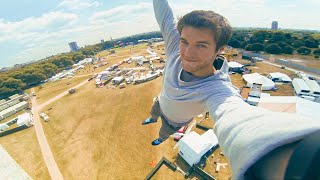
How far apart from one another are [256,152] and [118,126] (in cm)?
2403

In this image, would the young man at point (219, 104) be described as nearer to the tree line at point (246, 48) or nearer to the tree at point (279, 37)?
the tree line at point (246, 48)

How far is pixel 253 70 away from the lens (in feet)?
121

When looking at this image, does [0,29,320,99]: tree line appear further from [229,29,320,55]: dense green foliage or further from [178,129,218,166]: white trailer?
[178,129,218,166]: white trailer

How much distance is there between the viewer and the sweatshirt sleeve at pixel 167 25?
12.9 ft

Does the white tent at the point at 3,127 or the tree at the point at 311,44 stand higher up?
the tree at the point at 311,44

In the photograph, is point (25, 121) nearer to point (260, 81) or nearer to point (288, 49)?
point (260, 81)

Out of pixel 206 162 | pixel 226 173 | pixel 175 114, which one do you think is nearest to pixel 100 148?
pixel 206 162

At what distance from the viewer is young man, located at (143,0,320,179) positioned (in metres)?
0.97

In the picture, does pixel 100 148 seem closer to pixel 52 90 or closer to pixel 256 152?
pixel 256 152

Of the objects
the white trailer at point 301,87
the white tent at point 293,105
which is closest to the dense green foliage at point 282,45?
the white trailer at point 301,87

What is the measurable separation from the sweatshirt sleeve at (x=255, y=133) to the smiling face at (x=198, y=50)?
1.29 metres

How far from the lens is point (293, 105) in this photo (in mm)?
19422

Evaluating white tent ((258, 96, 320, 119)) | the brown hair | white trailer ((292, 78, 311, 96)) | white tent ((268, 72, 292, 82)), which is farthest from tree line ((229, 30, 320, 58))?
the brown hair

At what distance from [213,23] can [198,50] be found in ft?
1.46
